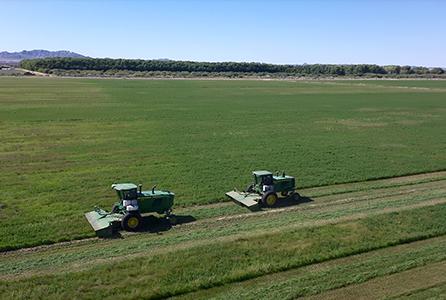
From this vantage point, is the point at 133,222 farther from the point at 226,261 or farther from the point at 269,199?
the point at 269,199

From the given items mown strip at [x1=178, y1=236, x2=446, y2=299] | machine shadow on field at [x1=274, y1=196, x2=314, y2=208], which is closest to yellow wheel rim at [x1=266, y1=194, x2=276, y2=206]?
machine shadow on field at [x1=274, y1=196, x2=314, y2=208]

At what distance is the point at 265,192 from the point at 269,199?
42 centimetres

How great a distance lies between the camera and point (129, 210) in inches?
789

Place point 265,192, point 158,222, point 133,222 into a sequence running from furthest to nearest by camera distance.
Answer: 1. point 265,192
2. point 158,222
3. point 133,222

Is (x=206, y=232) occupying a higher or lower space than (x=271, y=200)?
lower

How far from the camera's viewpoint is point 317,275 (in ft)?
52.8

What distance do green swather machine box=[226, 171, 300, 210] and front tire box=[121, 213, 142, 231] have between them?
569 centimetres

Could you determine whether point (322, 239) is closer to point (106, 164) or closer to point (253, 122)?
point (106, 164)

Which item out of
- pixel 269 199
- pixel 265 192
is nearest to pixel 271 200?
pixel 269 199

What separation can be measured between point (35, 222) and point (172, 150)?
17.6 m

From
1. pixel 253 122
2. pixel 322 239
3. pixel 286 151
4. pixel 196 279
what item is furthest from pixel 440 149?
pixel 196 279

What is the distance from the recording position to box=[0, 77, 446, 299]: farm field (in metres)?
15.6

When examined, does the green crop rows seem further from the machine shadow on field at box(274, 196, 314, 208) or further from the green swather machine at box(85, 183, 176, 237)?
the machine shadow on field at box(274, 196, 314, 208)

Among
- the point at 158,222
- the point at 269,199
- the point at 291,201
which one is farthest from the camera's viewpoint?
the point at 291,201
